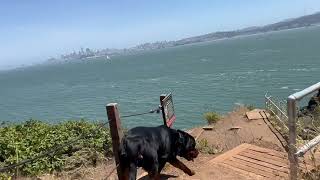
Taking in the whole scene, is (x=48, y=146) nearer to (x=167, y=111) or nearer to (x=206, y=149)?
(x=167, y=111)

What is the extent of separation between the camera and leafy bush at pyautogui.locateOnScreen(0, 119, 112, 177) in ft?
30.6

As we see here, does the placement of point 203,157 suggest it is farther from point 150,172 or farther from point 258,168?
point 150,172

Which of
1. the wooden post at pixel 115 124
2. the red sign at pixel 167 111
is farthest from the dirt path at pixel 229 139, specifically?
the wooden post at pixel 115 124

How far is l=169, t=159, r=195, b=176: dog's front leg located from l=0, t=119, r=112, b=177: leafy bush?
2508 mm

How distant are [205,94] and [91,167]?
36482 millimetres

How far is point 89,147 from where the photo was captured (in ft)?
33.4

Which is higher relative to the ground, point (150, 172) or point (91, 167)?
point (150, 172)

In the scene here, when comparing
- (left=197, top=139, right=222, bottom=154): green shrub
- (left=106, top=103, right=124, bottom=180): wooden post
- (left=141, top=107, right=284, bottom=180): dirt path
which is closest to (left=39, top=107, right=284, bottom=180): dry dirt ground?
(left=141, top=107, right=284, bottom=180): dirt path

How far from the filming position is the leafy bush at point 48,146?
9.34m

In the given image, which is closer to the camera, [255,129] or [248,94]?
[255,129]

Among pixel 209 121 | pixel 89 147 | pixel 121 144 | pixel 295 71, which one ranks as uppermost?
pixel 121 144

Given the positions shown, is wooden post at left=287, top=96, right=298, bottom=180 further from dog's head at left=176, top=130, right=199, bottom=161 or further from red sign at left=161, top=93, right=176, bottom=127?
red sign at left=161, top=93, right=176, bottom=127

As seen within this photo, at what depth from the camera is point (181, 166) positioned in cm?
730

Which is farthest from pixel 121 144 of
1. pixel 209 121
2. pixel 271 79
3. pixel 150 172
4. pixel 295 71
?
pixel 295 71
